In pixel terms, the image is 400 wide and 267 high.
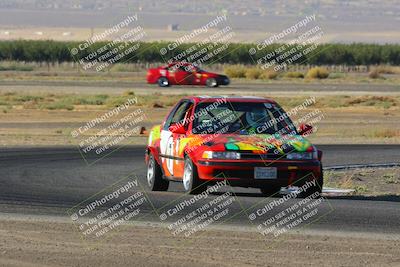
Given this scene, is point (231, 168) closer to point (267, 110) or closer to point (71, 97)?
point (267, 110)

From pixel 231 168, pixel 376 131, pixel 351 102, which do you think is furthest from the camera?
pixel 351 102

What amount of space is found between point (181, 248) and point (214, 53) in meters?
104

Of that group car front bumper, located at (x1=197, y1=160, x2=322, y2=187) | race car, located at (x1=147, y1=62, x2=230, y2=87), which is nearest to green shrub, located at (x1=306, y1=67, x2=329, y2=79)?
race car, located at (x1=147, y1=62, x2=230, y2=87)

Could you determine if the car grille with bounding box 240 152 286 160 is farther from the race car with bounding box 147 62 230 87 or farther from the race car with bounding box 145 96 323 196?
the race car with bounding box 147 62 230 87

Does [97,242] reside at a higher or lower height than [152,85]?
higher

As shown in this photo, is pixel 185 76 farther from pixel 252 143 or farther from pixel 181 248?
pixel 181 248

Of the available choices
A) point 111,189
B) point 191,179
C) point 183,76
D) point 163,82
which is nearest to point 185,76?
point 183,76

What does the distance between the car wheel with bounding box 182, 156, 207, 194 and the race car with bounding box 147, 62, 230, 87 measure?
164ft

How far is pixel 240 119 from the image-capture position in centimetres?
1727

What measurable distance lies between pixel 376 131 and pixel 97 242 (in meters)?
25.5

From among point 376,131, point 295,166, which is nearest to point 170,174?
point 295,166

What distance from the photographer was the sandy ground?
1090 cm

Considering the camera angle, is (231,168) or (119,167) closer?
(231,168)

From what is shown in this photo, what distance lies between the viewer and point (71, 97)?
2232 inches
